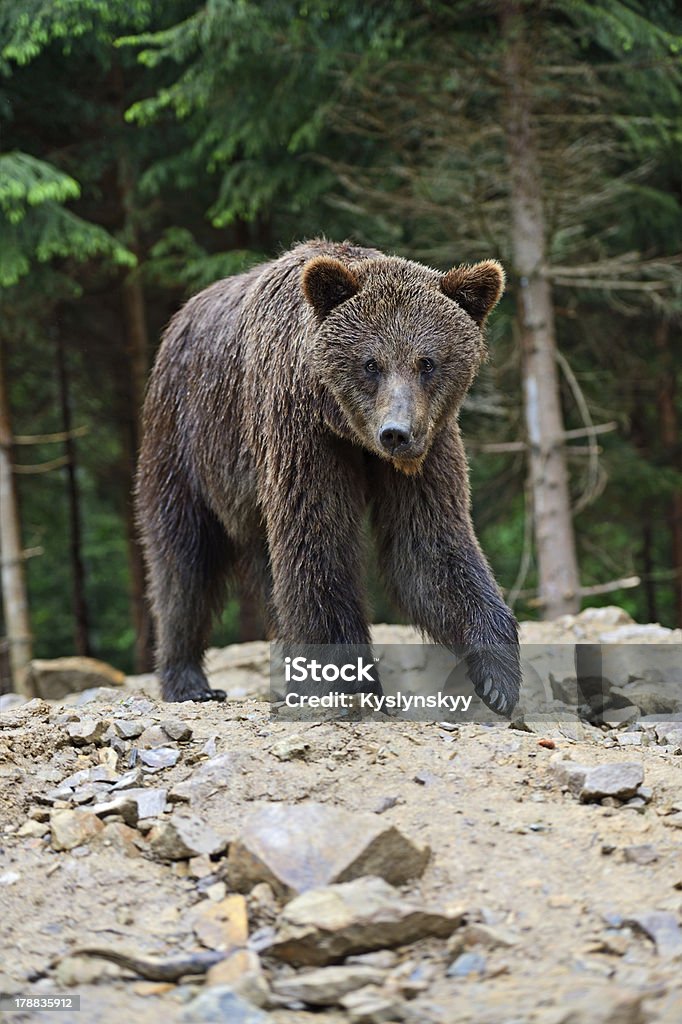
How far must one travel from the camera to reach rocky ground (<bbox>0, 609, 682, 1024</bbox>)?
10.1ft

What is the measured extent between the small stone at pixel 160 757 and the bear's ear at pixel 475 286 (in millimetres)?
2519

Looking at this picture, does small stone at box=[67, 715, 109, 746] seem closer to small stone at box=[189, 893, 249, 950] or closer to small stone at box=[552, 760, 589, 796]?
small stone at box=[189, 893, 249, 950]

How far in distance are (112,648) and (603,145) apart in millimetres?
12824

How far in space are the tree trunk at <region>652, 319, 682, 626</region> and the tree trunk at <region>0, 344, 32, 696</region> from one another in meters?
7.95

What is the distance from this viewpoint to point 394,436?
4973 mm

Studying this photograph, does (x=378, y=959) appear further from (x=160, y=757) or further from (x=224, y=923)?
(x=160, y=757)

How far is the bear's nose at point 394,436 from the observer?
495 centimetres

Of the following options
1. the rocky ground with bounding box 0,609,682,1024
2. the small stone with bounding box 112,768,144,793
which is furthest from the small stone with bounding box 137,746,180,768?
the small stone with bounding box 112,768,144,793

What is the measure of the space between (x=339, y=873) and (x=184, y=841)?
2.33ft

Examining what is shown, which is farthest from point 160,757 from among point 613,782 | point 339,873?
point 613,782

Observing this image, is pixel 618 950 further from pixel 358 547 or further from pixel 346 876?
pixel 358 547

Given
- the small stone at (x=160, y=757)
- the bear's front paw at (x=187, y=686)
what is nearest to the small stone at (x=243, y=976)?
the small stone at (x=160, y=757)

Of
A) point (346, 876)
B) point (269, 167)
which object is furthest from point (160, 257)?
point (346, 876)

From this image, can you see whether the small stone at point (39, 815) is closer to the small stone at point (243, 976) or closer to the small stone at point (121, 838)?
the small stone at point (121, 838)
